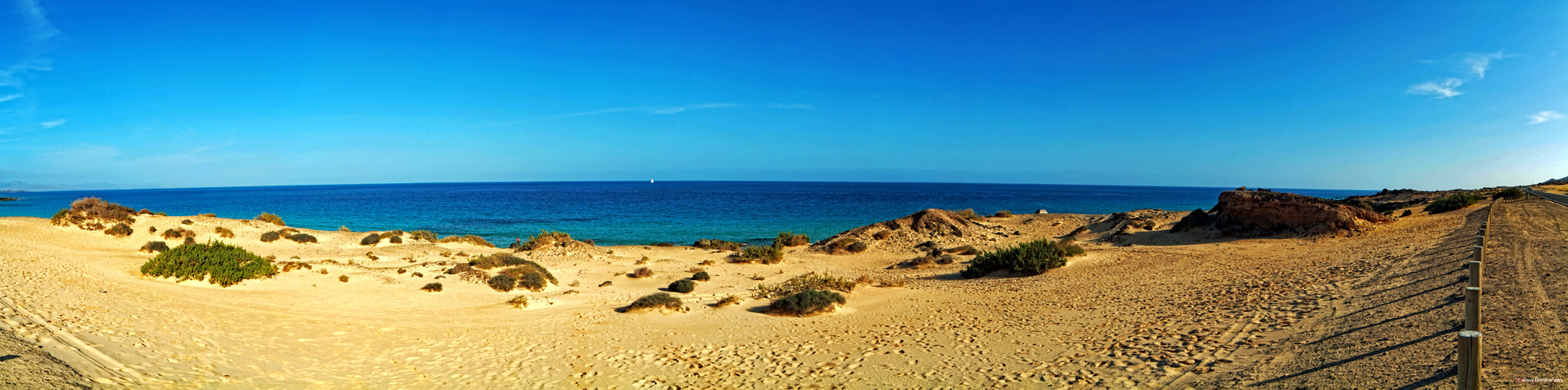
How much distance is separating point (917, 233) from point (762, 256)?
26.8ft

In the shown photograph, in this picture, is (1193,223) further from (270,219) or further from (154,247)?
(270,219)

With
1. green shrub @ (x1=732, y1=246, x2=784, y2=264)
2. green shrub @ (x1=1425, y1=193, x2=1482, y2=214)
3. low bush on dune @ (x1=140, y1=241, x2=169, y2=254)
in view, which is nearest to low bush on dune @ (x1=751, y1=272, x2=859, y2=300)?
green shrub @ (x1=732, y1=246, x2=784, y2=264)

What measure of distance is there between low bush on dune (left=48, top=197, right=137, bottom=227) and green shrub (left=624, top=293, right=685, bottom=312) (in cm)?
2542

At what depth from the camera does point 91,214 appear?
24.5 m

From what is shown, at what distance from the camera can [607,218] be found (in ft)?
166

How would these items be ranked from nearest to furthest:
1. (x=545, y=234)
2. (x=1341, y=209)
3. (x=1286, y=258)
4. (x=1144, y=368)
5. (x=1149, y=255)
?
(x=1144, y=368) → (x=1286, y=258) → (x=1149, y=255) → (x=1341, y=209) → (x=545, y=234)

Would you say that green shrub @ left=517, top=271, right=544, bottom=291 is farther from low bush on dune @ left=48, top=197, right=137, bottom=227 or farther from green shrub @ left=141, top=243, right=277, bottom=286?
low bush on dune @ left=48, top=197, right=137, bottom=227

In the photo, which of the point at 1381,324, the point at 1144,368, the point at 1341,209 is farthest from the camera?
the point at 1341,209

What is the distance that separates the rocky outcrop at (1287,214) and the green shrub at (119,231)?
4218cm

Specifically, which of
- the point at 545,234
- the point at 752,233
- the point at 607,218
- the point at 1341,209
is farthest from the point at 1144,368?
the point at 607,218

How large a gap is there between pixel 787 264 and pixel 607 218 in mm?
31059

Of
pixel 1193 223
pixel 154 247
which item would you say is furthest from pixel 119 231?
pixel 1193 223

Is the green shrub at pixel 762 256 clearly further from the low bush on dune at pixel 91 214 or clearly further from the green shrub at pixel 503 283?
the low bush on dune at pixel 91 214

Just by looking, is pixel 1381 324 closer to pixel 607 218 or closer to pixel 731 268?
pixel 731 268
